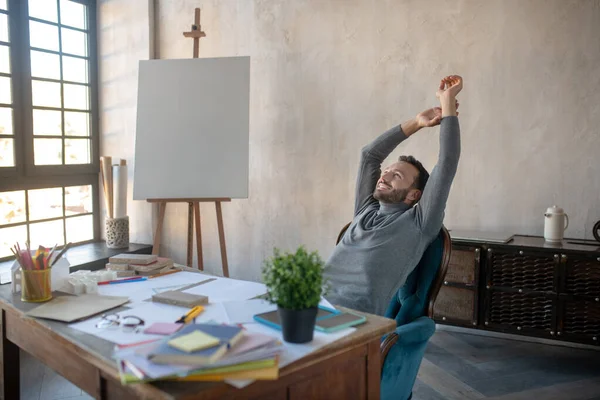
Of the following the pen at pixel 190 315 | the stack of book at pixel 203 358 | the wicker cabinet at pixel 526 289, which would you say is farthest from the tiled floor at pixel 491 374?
the stack of book at pixel 203 358

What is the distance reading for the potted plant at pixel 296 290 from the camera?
132 centimetres

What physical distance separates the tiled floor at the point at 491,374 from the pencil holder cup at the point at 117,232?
50.0 inches

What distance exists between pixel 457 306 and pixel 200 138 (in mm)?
2014

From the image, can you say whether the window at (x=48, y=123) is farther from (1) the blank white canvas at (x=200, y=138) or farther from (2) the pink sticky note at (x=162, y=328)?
(2) the pink sticky note at (x=162, y=328)

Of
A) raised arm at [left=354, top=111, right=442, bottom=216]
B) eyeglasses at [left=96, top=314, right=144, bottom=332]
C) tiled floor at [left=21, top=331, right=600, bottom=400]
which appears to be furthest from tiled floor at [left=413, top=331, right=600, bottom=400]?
eyeglasses at [left=96, top=314, right=144, bottom=332]

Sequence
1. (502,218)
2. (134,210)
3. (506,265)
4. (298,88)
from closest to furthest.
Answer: (506,265) → (502,218) → (298,88) → (134,210)

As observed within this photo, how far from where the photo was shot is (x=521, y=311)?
2.99 metres

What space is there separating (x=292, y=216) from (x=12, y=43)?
244cm

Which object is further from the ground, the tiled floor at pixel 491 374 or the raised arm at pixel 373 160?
the raised arm at pixel 373 160

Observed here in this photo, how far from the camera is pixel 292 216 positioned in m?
4.09

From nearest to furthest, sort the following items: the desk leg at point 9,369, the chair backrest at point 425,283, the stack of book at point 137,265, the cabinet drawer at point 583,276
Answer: the desk leg at point 9,369 → the chair backrest at point 425,283 → the stack of book at point 137,265 → the cabinet drawer at point 583,276

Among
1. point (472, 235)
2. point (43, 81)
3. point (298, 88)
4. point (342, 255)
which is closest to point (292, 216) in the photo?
point (298, 88)

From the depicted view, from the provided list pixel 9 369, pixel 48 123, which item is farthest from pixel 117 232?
pixel 9 369

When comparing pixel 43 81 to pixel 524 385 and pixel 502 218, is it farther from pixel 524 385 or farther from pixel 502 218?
pixel 524 385
